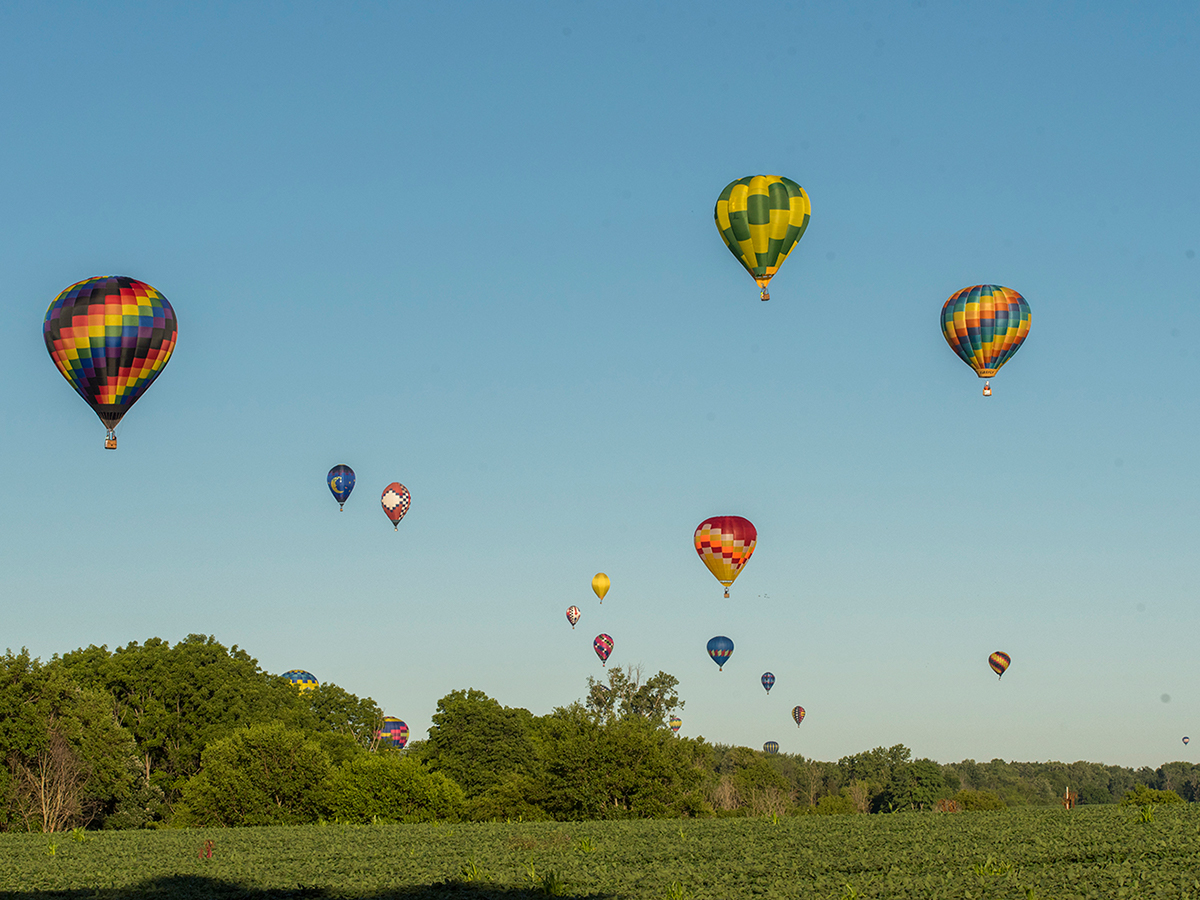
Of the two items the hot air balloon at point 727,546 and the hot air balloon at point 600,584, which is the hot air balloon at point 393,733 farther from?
the hot air balloon at point 727,546

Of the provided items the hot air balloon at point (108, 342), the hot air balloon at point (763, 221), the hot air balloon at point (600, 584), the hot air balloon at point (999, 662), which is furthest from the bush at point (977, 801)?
the hot air balloon at point (108, 342)

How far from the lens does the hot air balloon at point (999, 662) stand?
122 meters

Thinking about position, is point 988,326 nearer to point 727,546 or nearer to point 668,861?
point 727,546

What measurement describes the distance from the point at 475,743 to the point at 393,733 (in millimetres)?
22034

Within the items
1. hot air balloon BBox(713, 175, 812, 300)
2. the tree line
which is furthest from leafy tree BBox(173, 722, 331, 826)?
hot air balloon BBox(713, 175, 812, 300)

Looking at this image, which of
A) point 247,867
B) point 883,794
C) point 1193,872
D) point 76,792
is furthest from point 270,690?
point 883,794

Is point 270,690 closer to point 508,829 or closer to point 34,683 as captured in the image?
point 34,683

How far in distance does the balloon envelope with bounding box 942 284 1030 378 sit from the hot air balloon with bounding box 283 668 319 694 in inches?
3568

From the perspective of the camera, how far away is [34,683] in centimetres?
7756

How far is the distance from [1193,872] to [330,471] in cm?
6974

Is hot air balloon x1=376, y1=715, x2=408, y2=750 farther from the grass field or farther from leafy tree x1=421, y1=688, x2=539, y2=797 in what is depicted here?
the grass field

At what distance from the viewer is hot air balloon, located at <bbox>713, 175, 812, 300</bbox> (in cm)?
5159

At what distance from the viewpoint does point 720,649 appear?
112 meters

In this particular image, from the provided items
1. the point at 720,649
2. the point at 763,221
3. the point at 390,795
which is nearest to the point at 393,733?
the point at 720,649
